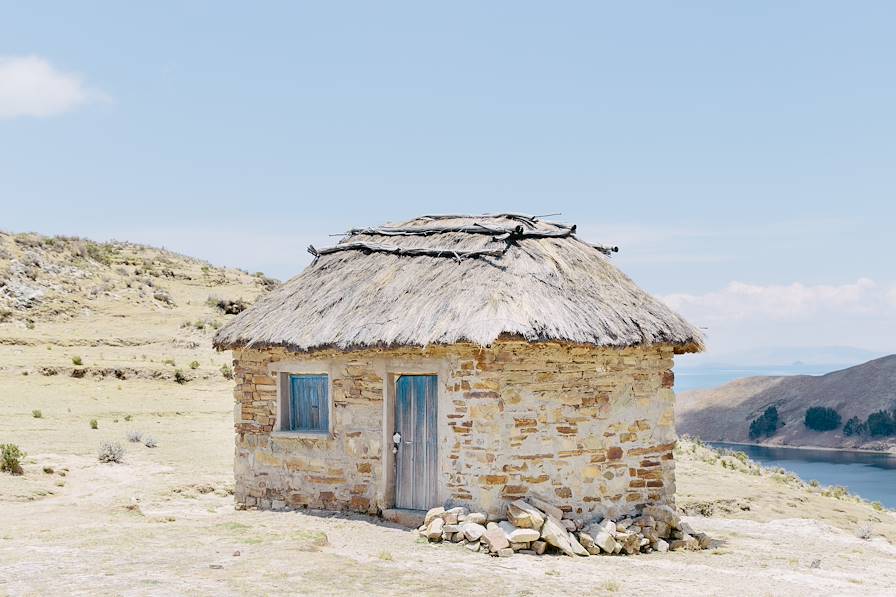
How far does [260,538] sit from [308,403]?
264cm

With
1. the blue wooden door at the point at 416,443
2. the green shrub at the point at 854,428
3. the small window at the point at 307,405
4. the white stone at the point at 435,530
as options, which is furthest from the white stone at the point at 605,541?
the green shrub at the point at 854,428

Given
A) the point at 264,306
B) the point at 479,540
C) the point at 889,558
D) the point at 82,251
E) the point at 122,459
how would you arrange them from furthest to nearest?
the point at 82,251 → the point at 122,459 → the point at 264,306 → the point at 889,558 → the point at 479,540

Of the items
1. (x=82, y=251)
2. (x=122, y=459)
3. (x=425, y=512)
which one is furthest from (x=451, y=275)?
(x=82, y=251)

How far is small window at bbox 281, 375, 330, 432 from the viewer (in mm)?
12633

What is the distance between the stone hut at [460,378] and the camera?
10898 millimetres

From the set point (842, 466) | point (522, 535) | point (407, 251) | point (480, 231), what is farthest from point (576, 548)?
point (842, 466)

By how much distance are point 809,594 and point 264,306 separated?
26.4 ft

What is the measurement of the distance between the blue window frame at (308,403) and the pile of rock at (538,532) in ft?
7.77

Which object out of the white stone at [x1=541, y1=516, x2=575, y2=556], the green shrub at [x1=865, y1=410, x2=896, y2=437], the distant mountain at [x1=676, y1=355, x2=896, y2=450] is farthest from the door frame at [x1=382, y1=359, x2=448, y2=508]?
the green shrub at [x1=865, y1=410, x2=896, y2=437]

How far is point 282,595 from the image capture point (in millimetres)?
8039

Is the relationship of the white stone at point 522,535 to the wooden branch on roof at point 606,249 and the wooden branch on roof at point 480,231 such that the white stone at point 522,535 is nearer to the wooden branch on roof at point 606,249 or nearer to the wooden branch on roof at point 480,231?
the wooden branch on roof at point 480,231

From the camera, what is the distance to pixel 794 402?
182 feet

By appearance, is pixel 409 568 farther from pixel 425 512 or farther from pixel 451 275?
pixel 451 275

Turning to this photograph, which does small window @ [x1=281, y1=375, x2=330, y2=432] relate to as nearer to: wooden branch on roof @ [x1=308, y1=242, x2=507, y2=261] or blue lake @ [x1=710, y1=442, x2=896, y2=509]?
wooden branch on roof @ [x1=308, y1=242, x2=507, y2=261]
